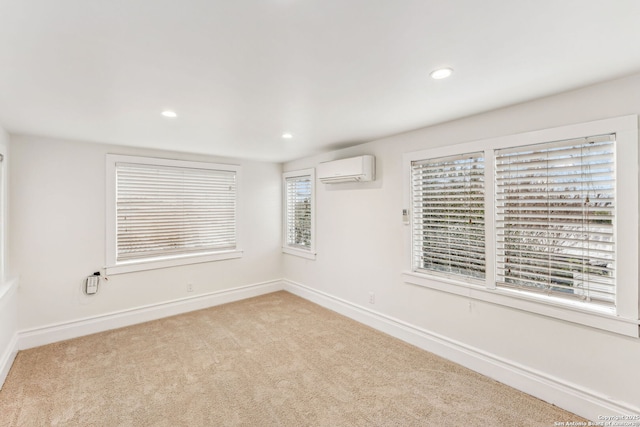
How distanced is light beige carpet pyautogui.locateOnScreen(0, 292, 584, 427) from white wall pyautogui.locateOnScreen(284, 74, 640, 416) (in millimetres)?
305

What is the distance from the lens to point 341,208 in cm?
404

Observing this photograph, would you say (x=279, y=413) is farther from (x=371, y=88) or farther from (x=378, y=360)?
(x=371, y=88)

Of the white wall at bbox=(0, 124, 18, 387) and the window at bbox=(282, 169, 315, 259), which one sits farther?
the window at bbox=(282, 169, 315, 259)

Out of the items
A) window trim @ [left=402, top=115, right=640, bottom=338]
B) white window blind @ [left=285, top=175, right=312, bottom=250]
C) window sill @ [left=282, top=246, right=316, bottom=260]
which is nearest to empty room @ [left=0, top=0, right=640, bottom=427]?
window trim @ [left=402, top=115, right=640, bottom=338]

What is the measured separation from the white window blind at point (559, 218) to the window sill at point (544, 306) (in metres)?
0.09

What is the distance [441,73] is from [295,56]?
886 mm

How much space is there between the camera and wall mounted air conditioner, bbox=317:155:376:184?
344cm

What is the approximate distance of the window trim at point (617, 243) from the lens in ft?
6.01

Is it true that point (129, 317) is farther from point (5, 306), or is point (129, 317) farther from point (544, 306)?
point (544, 306)

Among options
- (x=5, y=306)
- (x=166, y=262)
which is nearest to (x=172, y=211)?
(x=166, y=262)

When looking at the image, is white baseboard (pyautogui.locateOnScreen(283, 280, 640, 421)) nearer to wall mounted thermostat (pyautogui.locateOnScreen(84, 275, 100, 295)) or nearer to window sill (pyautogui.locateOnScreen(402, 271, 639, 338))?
window sill (pyautogui.locateOnScreen(402, 271, 639, 338))

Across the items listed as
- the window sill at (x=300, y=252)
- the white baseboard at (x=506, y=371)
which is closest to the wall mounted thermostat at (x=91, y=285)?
the window sill at (x=300, y=252)

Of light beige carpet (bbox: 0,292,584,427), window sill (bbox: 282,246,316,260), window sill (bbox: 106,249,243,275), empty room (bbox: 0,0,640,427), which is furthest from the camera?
window sill (bbox: 282,246,316,260)

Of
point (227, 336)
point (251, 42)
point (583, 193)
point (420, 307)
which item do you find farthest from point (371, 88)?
point (227, 336)
